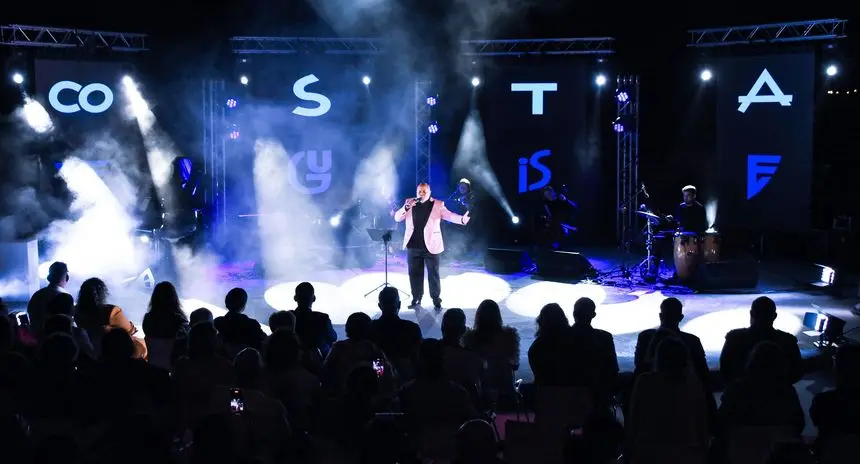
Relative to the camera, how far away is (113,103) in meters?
16.8

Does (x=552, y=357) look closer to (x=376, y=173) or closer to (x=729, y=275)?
(x=729, y=275)

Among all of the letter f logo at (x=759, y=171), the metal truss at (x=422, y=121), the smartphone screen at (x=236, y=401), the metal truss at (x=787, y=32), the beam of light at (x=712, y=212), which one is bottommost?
the smartphone screen at (x=236, y=401)

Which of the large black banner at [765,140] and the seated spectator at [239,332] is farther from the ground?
the large black banner at [765,140]

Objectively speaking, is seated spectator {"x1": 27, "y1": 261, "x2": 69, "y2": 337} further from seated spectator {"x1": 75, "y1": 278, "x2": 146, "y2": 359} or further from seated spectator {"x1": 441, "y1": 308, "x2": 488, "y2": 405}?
seated spectator {"x1": 441, "y1": 308, "x2": 488, "y2": 405}

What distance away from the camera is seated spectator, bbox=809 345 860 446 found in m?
4.92

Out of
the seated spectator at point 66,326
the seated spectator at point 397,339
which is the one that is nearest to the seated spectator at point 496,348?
the seated spectator at point 397,339

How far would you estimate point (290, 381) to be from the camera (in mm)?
5629

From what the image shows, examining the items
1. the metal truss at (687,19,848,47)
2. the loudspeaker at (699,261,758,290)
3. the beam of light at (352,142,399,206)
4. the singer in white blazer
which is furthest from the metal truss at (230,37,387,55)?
the loudspeaker at (699,261,758,290)

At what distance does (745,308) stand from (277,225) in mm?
9830

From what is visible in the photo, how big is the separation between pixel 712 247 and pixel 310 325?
8.84 meters

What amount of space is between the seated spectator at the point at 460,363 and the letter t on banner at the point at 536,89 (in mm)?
13373

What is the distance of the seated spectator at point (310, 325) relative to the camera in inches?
288

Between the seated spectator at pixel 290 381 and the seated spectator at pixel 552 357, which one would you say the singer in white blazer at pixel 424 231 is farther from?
the seated spectator at pixel 290 381

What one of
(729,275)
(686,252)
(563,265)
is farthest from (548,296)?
(729,275)
